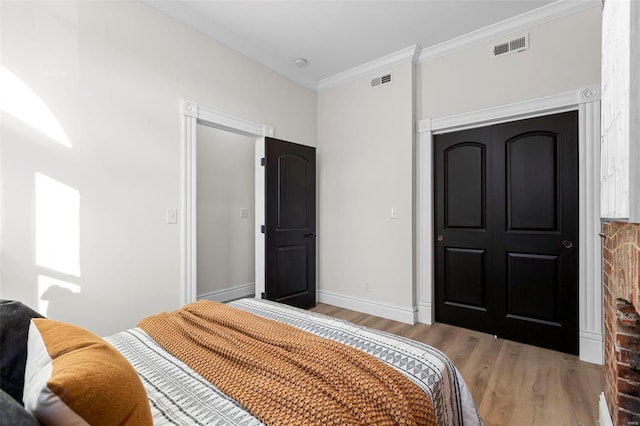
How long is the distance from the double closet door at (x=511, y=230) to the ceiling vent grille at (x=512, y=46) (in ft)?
2.26

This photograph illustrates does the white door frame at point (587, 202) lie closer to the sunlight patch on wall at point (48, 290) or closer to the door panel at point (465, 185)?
the door panel at point (465, 185)

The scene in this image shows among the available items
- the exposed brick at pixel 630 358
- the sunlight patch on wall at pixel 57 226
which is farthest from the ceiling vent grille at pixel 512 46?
the sunlight patch on wall at pixel 57 226

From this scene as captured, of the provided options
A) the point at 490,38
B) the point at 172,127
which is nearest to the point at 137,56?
the point at 172,127

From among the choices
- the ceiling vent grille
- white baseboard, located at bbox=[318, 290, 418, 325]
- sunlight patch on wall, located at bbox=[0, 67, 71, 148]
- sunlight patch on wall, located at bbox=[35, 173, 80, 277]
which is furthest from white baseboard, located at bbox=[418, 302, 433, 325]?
sunlight patch on wall, located at bbox=[0, 67, 71, 148]

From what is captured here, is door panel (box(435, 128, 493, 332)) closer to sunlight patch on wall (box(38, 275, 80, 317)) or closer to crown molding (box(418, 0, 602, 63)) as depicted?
crown molding (box(418, 0, 602, 63))

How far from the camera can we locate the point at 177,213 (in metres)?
2.60

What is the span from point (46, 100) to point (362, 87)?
119 inches

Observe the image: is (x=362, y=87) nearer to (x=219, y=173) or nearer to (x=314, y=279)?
(x=219, y=173)

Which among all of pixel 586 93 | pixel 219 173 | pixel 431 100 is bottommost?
pixel 219 173

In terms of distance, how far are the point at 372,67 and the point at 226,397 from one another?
3593 millimetres

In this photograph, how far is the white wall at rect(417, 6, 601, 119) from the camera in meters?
2.46

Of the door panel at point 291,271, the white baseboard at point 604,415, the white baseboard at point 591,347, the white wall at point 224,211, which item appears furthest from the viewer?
the white wall at point 224,211

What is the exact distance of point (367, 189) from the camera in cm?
361

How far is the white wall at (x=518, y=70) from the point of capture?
2.46m
